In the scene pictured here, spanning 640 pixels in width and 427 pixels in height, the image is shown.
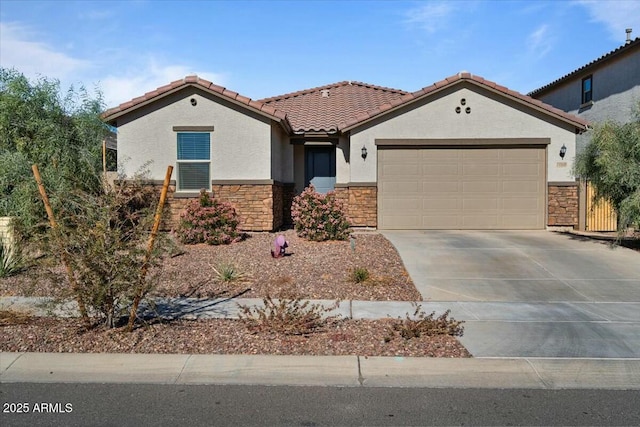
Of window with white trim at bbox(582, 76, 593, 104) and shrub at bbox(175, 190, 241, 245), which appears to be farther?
window with white trim at bbox(582, 76, 593, 104)

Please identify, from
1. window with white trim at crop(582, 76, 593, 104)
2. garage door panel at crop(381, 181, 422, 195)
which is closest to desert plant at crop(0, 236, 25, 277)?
garage door panel at crop(381, 181, 422, 195)

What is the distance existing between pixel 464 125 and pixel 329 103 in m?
6.79

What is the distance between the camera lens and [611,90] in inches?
819

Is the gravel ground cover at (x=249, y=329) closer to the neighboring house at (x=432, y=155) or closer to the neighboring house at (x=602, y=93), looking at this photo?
the neighboring house at (x=432, y=155)

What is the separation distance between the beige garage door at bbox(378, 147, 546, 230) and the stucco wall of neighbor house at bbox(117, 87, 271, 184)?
12.2 ft

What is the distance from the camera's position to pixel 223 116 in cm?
1653

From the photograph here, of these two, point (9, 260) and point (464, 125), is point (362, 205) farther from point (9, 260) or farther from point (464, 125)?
point (9, 260)

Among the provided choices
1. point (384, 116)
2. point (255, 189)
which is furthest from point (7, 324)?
point (384, 116)

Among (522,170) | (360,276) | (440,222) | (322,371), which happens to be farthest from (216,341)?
(522,170)

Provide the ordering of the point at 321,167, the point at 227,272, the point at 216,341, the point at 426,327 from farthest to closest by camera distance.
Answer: the point at 321,167 < the point at 227,272 < the point at 426,327 < the point at 216,341

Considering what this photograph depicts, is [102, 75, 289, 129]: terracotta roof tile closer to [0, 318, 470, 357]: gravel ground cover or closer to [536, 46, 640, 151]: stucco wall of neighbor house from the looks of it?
[0, 318, 470, 357]: gravel ground cover

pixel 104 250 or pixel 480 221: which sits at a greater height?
pixel 104 250

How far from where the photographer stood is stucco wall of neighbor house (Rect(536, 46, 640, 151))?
19406mm

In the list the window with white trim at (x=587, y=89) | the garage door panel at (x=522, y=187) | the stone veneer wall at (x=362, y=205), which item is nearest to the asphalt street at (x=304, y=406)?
the stone veneer wall at (x=362, y=205)
